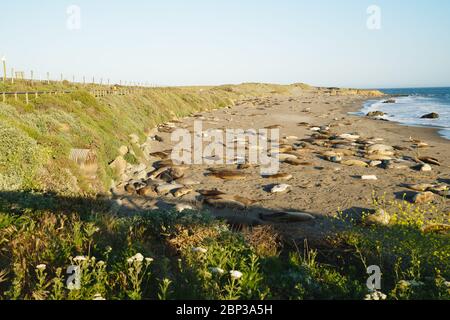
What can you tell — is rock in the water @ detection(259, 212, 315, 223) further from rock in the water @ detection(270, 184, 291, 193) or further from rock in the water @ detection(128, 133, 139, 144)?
rock in the water @ detection(128, 133, 139, 144)

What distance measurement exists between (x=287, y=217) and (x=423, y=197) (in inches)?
190

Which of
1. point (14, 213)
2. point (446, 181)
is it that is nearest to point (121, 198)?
point (14, 213)

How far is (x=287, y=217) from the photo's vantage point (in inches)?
348

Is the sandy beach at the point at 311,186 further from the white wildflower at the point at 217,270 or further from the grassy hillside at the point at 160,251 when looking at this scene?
the white wildflower at the point at 217,270

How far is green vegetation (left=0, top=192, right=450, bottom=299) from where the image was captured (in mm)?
4172

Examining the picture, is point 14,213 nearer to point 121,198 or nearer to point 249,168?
point 121,198

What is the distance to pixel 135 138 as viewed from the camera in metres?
17.5

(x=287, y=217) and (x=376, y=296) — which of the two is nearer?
(x=376, y=296)

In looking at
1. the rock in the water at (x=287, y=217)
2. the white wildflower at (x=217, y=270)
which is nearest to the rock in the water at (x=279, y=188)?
the rock in the water at (x=287, y=217)

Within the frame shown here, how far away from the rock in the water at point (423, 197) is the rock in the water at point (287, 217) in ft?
12.4

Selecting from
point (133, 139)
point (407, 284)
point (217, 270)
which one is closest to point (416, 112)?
point (133, 139)

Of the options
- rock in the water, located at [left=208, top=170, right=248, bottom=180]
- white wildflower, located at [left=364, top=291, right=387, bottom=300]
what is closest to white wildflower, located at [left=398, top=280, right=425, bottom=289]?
white wildflower, located at [left=364, top=291, right=387, bottom=300]

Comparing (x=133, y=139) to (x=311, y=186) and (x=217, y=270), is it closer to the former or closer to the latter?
(x=311, y=186)
